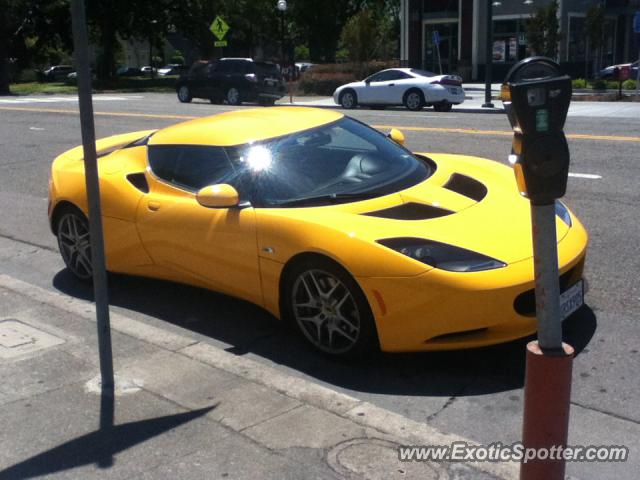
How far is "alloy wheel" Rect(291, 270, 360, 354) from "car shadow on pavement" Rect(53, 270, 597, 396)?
0.12 meters

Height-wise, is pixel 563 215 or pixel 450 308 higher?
pixel 563 215

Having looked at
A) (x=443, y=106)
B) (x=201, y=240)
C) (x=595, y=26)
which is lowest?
(x=443, y=106)

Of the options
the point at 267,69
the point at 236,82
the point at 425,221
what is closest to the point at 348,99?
the point at 267,69

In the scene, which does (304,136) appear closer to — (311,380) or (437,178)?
(437,178)

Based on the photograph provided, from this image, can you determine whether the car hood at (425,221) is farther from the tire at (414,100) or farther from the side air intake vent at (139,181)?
the tire at (414,100)

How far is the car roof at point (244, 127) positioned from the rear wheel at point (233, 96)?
21764mm

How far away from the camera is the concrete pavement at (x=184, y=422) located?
347 cm

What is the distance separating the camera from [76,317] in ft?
18.3

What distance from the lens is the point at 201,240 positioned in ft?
17.1

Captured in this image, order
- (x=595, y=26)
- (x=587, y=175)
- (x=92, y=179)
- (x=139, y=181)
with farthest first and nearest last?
(x=595, y=26) → (x=587, y=175) → (x=139, y=181) → (x=92, y=179)

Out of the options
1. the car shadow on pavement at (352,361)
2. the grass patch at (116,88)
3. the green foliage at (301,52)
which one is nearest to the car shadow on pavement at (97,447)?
the car shadow on pavement at (352,361)

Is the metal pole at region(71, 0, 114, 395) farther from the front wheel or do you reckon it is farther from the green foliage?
the green foliage

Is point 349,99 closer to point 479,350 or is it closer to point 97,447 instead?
point 479,350

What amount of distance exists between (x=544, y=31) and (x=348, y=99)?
36.7ft
